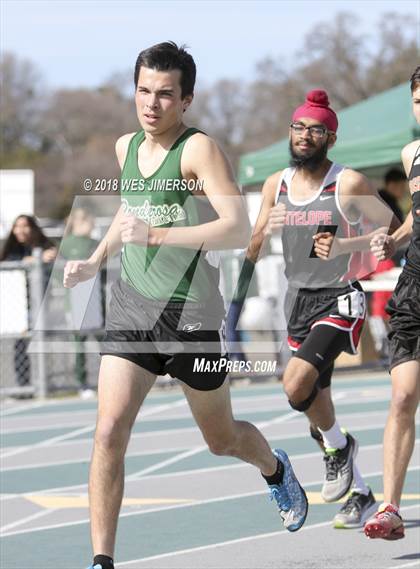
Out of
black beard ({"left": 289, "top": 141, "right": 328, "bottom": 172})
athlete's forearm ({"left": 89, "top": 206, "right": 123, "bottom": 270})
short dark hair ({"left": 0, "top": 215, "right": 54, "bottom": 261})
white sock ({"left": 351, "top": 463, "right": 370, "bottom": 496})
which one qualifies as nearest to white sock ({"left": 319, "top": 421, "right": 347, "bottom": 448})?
white sock ({"left": 351, "top": 463, "right": 370, "bottom": 496})

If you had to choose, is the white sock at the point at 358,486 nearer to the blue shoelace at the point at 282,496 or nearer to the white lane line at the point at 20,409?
the blue shoelace at the point at 282,496

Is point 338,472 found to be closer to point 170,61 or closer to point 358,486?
point 358,486

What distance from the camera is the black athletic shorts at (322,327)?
6.55m

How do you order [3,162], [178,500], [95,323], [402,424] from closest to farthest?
[402,424] → [178,500] → [95,323] → [3,162]

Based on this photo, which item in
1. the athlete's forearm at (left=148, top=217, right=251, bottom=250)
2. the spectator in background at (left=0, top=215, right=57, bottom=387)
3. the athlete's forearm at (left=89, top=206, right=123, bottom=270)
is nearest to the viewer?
the athlete's forearm at (left=148, top=217, right=251, bottom=250)

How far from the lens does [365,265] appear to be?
699 cm

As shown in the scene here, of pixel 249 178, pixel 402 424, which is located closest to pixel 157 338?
pixel 402 424

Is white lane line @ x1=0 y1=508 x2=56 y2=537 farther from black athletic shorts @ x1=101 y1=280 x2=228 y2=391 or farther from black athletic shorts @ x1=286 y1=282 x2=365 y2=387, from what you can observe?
black athletic shorts @ x1=101 y1=280 x2=228 y2=391

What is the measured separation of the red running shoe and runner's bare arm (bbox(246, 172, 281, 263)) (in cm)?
165

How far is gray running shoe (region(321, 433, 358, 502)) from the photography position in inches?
264

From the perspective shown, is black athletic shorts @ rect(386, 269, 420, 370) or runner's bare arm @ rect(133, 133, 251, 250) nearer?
runner's bare arm @ rect(133, 133, 251, 250)

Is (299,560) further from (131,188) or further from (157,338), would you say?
(131,188)

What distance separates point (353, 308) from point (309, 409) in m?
0.61

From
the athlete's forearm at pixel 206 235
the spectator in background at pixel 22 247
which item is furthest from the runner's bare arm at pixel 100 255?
the spectator in background at pixel 22 247
